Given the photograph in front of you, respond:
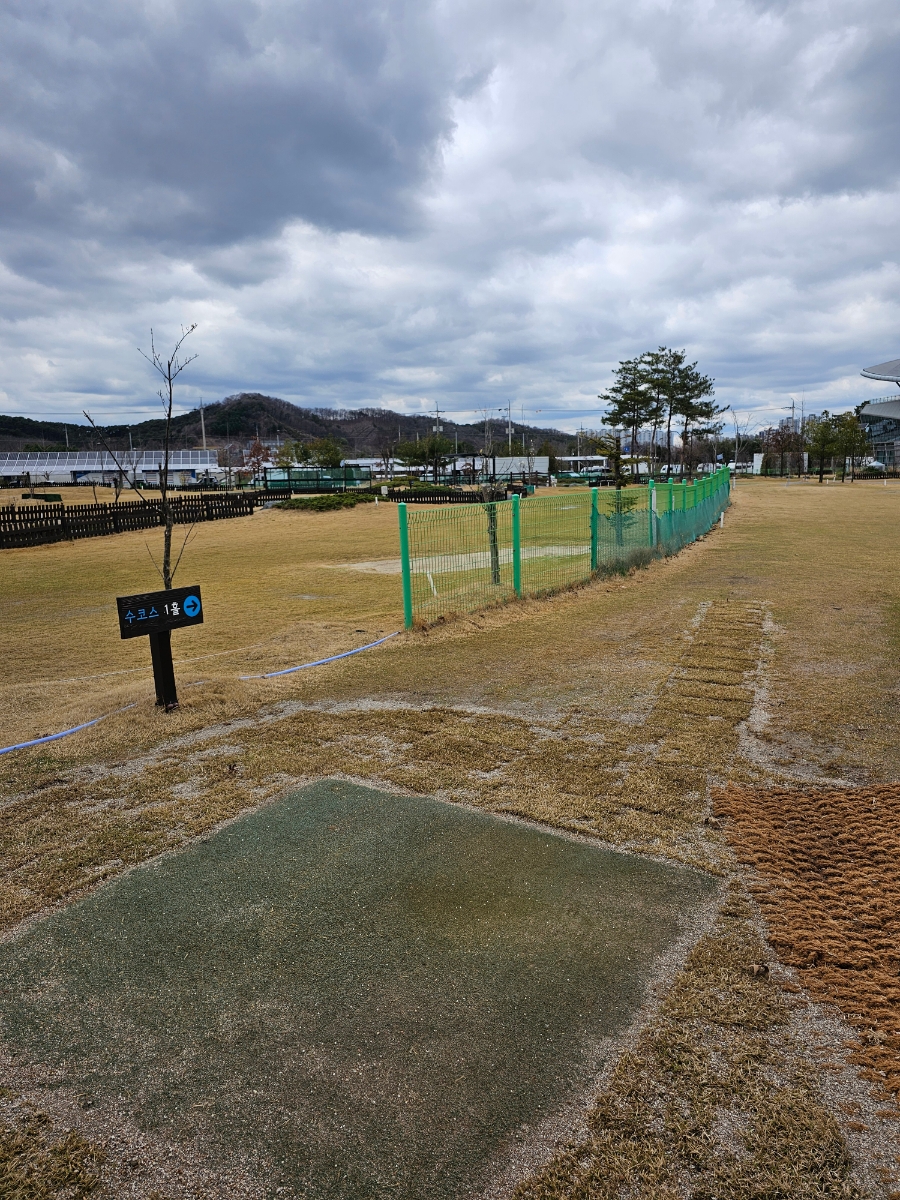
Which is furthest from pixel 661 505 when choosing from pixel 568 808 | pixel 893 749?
pixel 568 808

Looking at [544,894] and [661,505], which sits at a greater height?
Answer: [661,505]

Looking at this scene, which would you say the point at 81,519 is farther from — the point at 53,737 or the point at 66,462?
the point at 66,462

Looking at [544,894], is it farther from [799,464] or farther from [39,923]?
[799,464]

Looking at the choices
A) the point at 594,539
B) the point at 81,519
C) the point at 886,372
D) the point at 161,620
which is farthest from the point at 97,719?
the point at 886,372

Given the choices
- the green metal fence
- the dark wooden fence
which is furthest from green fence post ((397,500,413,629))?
the dark wooden fence

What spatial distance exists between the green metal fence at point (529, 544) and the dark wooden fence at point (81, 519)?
11650 millimetres

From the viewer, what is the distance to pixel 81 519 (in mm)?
28234

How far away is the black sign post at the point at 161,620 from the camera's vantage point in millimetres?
6098

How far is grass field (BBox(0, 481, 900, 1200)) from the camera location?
2338mm

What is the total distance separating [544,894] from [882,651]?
6.50m

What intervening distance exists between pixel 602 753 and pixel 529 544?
11.4 metres

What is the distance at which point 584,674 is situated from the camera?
25.5 ft

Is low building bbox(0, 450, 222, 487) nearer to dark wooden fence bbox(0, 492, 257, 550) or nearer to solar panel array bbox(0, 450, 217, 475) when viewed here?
solar panel array bbox(0, 450, 217, 475)

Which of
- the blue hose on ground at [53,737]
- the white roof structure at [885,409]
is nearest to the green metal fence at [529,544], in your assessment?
the blue hose on ground at [53,737]
